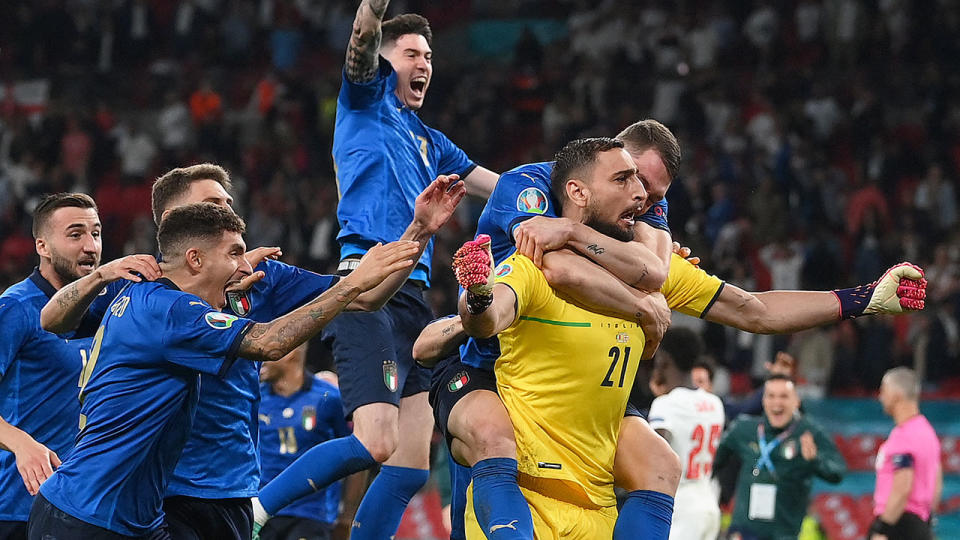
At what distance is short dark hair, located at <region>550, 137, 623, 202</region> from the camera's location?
5820mm

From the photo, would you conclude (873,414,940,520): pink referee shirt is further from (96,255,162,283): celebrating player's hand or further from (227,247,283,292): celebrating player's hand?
(96,255,162,283): celebrating player's hand

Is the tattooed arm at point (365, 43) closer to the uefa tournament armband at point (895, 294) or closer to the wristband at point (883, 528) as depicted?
the uefa tournament armband at point (895, 294)

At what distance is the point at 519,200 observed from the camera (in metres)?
6.00

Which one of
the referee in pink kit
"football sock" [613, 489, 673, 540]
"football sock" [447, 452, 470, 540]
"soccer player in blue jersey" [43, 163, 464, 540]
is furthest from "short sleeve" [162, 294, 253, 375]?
the referee in pink kit

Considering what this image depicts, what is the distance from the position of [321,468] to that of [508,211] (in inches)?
72.8

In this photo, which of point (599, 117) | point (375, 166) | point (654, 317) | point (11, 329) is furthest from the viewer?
point (599, 117)

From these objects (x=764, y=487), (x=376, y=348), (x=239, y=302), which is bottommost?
(x=764, y=487)

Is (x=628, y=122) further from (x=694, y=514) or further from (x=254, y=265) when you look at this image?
(x=254, y=265)

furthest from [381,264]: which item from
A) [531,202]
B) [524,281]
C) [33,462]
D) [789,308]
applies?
[789,308]

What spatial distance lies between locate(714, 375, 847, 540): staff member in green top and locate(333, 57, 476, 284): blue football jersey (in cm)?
549

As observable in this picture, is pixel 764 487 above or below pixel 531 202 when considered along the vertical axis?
below

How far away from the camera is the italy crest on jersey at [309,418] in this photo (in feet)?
31.5

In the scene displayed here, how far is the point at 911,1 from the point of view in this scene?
21172 mm

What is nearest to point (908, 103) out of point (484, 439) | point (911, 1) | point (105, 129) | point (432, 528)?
point (911, 1)
